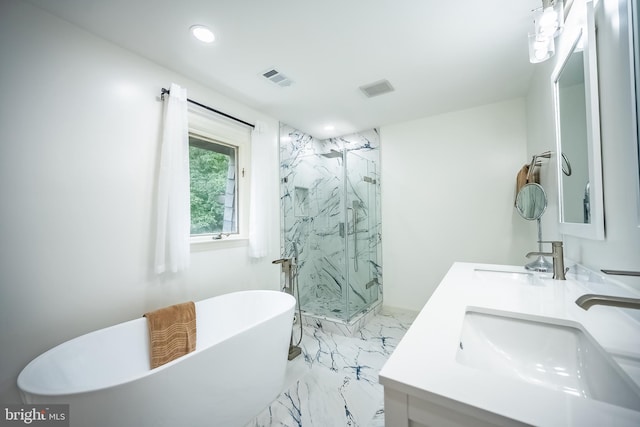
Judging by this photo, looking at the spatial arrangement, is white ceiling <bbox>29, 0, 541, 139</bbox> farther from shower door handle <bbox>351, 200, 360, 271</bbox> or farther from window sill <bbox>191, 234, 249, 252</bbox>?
window sill <bbox>191, 234, 249, 252</bbox>

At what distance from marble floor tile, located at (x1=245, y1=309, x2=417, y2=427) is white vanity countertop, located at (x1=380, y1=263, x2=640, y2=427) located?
109 cm

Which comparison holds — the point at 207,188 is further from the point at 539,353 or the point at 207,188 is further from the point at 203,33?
the point at 539,353

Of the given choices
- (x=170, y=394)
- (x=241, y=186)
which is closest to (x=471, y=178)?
(x=241, y=186)

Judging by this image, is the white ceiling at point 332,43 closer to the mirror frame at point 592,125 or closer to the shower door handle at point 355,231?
the mirror frame at point 592,125

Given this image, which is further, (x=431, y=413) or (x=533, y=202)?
(x=533, y=202)

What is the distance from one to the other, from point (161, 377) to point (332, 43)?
2172 mm

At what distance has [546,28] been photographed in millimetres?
1228

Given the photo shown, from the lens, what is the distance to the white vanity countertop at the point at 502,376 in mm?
444

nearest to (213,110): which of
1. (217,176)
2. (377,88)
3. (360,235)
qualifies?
(217,176)

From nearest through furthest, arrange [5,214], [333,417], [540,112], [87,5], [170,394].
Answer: [170,394], [5,214], [87,5], [333,417], [540,112]

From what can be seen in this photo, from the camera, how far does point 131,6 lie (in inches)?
56.5

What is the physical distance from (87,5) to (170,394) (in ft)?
7.02

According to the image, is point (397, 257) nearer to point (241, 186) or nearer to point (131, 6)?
point (241, 186)

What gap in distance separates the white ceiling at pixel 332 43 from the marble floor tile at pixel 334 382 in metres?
2.48
